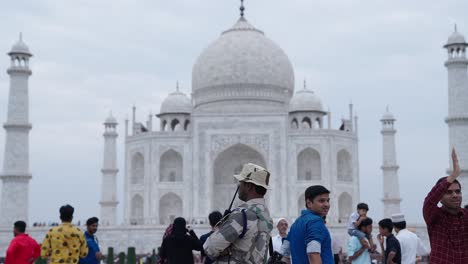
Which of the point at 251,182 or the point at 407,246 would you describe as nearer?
the point at 251,182

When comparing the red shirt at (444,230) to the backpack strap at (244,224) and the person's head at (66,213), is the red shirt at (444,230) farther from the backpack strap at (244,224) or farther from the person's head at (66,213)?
the person's head at (66,213)

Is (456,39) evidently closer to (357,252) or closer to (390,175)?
(390,175)

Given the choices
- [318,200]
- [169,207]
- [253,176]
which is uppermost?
[253,176]

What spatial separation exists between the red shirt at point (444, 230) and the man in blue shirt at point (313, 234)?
0.54 meters

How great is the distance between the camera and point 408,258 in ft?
18.1

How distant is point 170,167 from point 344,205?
7167mm

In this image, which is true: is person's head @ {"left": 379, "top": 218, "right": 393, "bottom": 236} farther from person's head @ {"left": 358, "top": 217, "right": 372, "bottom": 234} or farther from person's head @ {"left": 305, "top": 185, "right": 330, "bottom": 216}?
person's head @ {"left": 305, "top": 185, "right": 330, "bottom": 216}

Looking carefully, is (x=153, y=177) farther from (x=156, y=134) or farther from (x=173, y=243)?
(x=173, y=243)

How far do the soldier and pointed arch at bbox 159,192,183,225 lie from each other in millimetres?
23332

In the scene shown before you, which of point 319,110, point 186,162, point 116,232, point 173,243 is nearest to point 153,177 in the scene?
point 186,162

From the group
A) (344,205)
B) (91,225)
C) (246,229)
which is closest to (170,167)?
(344,205)

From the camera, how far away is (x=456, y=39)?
77.9 feet

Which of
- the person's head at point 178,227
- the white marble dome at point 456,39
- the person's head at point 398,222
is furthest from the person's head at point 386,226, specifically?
the white marble dome at point 456,39

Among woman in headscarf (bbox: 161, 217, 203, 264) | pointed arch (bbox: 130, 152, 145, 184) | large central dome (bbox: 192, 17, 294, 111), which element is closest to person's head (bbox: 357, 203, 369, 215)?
woman in headscarf (bbox: 161, 217, 203, 264)
